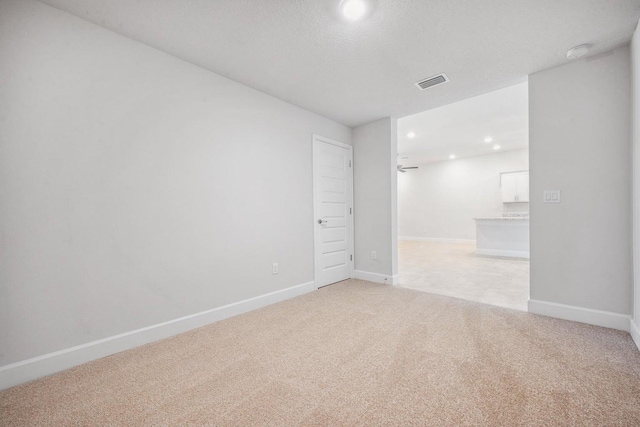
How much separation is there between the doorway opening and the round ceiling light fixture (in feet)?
3.37

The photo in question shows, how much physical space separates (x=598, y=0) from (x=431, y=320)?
2.85 meters

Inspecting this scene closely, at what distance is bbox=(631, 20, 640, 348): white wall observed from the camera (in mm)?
2082

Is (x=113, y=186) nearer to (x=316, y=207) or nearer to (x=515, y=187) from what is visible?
(x=316, y=207)

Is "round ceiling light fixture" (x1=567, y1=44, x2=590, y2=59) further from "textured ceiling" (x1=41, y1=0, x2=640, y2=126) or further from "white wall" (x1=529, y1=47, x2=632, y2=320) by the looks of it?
"white wall" (x1=529, y1=47, x2=632, y2=320)

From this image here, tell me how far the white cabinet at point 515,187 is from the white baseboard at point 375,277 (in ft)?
19.9

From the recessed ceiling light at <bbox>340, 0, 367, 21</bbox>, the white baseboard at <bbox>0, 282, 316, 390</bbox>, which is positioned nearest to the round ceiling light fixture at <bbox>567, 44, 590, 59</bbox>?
the recessed ceiling light at <bbox>340, 0, 367, 21</bbox>

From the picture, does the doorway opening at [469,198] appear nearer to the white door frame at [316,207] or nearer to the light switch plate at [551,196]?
the white door frame at [316,207]

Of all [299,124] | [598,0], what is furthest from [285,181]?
[598,0]

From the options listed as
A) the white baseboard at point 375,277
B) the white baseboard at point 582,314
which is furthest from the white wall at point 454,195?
the white baseboard at point 582,314

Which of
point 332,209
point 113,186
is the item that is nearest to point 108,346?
point 113,186

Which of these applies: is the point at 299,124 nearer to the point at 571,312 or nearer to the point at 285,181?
the point at 285,181

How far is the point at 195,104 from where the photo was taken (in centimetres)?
264

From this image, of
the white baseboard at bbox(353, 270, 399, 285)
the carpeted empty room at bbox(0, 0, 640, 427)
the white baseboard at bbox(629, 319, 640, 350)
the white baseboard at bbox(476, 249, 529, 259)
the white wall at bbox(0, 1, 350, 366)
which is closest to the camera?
the carpeted empty room at bbox(0, 0, 640, 427)

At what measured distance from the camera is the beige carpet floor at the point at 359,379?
4.66ft
